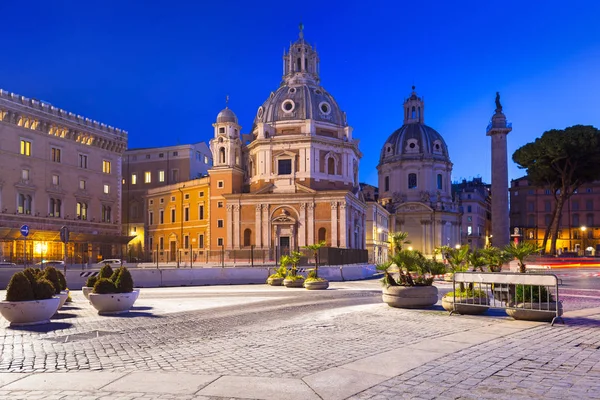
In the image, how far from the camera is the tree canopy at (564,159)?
206 ft

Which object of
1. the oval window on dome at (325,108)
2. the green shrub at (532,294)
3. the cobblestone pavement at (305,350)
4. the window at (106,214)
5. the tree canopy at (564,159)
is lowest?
the cobblestone pavement at (305,350)

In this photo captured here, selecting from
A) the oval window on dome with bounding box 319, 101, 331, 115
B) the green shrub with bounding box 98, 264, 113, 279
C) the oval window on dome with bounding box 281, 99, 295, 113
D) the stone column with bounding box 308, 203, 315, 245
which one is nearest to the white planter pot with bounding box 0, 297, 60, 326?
the green shrub with bounding box 98, 264, 113, 279

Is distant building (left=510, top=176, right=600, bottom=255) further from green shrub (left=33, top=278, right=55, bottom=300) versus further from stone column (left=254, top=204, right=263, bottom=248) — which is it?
green shrub (left=33, top=278, right=55, bottom=300)

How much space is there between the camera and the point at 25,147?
205 feet

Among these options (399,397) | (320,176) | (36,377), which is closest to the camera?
(399,397)

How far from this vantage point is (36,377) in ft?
26.0

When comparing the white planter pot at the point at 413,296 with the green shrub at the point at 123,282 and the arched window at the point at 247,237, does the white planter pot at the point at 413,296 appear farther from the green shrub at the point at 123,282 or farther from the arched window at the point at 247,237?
the arched window at the point at 247,237

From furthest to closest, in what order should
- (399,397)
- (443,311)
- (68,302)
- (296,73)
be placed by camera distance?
1. (296,73)
2. (68,302)
3. (443,311)
4. (399,397)

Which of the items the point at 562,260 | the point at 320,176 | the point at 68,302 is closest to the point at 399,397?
the point at 68,302

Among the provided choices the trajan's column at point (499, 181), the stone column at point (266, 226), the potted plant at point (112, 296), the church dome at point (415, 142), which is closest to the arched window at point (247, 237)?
the stone column at point (266, 226)

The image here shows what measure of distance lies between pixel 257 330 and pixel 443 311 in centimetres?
593

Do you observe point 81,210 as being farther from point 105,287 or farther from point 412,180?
point 412,180

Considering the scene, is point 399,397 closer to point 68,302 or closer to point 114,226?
point 68,302

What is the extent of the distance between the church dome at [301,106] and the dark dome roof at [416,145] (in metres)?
35.9
